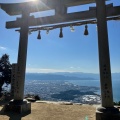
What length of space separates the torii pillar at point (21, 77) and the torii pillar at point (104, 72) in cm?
348

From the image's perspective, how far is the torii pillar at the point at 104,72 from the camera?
625 cm

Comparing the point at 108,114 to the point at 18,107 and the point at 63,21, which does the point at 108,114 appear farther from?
the point at 63,21

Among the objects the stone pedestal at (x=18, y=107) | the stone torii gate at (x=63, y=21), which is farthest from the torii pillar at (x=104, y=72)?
the stone pedestal at (x=18, y=107)

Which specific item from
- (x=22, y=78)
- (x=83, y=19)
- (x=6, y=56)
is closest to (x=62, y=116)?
(x=22, y=78)

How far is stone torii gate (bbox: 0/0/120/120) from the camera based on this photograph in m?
6.60

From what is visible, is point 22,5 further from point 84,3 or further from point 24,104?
point 24,104

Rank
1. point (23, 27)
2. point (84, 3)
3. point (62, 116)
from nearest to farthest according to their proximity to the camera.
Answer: point (62, 116), point (84, 3), point (23, 27)

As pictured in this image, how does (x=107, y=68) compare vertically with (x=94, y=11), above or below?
below

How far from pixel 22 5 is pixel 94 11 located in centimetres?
375

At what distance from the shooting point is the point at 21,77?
843 centimetres

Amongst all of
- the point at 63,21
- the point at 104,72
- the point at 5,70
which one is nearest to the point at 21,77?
the point at 63,21

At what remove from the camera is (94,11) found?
7.81 metres

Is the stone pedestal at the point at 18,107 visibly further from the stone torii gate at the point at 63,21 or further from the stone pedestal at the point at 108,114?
the stone pedestal at the point at 108,114

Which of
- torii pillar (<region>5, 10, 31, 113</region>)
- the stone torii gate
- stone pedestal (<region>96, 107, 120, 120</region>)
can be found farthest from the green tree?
stone pedestal (<region>96, 107, 120, 120</region>)
